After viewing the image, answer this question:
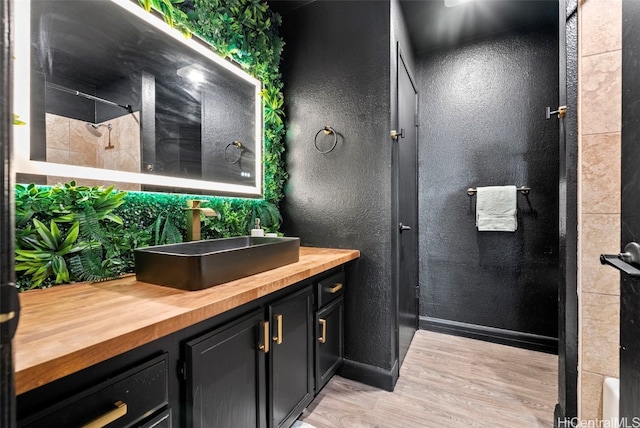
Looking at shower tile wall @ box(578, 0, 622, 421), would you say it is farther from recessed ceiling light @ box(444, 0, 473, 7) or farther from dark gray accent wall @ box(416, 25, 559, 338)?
dark gray accent wall @ box(416, 25, 559, 338)

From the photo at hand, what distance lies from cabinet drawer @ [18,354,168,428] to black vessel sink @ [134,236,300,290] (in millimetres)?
252

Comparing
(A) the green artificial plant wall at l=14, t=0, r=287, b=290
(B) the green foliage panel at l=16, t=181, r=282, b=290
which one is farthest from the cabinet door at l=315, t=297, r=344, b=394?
(B) the green foliage panel at l=16, t=181, r=282, b=290

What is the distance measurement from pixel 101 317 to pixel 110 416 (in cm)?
22

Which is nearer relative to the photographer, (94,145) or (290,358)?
(94,145)

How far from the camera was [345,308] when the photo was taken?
192cm

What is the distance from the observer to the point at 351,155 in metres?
1.93

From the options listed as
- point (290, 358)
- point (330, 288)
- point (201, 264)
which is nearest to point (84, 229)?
point (201, 264)

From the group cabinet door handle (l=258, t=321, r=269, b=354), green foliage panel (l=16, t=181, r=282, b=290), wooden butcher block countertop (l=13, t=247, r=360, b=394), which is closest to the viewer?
wooden butcher block countertop (l=13, t=247, r=360, b=394)

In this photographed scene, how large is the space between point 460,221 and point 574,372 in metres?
1.44

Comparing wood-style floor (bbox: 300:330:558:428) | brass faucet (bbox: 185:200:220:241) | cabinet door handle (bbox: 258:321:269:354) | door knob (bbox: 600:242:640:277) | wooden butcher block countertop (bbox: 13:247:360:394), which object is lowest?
wood-style floor (bbox: 300:330:558:428)

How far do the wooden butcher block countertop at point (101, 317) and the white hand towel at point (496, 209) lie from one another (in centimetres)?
196

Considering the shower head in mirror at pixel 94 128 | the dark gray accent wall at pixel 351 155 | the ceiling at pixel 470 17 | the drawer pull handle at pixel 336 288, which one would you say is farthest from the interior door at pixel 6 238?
the ceiling at pixel 470 17

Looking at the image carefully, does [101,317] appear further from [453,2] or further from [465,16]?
[465,16]

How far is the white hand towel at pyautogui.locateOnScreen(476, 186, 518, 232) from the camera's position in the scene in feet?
7.65
